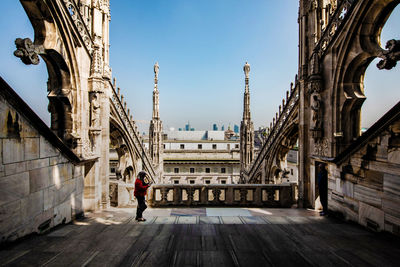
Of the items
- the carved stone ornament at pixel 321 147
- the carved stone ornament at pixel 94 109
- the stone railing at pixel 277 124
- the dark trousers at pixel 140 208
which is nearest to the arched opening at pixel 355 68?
the carved stone ornament at pixel 321 147

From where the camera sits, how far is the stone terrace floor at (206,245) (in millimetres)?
3172

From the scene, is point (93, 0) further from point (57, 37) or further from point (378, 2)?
point (378, 2)

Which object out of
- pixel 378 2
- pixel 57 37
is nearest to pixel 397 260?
pixel 378 2

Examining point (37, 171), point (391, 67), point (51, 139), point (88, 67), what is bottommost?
point (37, 171)

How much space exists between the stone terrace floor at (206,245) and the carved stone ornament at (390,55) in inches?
146

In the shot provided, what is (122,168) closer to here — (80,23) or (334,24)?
(80,23)

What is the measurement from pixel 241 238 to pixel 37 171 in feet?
15.1

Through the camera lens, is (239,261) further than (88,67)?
No

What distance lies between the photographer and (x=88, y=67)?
688 centimetres

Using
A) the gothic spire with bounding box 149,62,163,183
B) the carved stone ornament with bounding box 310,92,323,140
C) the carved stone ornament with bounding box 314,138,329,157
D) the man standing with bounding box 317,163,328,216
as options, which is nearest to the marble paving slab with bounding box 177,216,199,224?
the man standing with bounding box 317,163,328,216

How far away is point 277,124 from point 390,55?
6.53 meters

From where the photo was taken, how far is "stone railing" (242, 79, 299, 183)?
864cm

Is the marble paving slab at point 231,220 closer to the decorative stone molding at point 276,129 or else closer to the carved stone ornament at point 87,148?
the carved stone ornament at point 87,148

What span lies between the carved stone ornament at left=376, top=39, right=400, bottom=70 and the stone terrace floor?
3.72 meters
